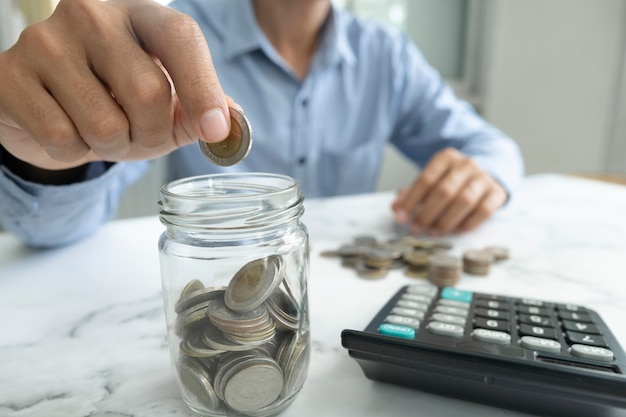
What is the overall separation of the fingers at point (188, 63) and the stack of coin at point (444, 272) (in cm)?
27

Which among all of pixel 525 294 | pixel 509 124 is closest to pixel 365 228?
pixel 525 294

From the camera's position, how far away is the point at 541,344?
27cm

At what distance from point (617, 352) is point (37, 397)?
0.35 metres

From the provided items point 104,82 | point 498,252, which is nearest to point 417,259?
point 498,252

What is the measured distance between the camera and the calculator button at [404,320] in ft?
0.98

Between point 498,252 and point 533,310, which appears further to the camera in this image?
point 498,252

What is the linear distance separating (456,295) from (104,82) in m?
0.30

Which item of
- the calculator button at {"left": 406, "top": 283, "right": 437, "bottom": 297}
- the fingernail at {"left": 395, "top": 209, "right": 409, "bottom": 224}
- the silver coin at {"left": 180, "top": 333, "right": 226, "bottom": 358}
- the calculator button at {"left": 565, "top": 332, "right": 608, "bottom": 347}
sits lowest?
the fingernail at {"left": 395, "top": 209, "right": 409, "bottom": 224}

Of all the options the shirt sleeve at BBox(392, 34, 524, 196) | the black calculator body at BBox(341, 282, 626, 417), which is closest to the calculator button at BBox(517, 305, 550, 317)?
the black calculator body at BBox(341, 282, 626, 417)

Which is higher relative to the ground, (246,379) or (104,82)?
(104,82)

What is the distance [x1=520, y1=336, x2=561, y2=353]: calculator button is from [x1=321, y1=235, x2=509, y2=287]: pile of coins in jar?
Answer: 180mm

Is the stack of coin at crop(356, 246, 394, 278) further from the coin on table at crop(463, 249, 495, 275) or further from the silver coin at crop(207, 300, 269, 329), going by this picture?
the silver coin at crop(207, 300, 269, 329)

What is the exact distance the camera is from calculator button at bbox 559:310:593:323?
318 millimetres

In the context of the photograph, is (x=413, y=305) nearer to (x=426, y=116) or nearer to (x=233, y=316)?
(x=233, y=316)
